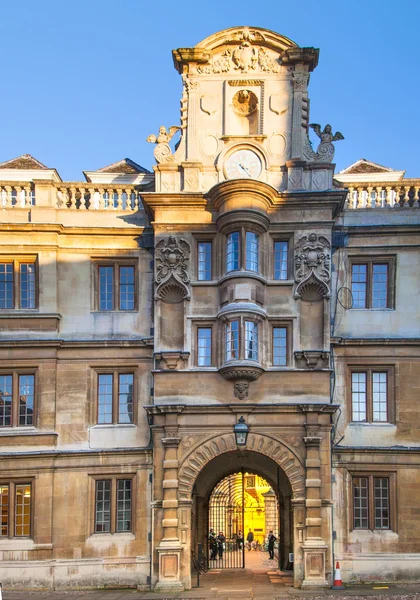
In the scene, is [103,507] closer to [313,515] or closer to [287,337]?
[313,515]

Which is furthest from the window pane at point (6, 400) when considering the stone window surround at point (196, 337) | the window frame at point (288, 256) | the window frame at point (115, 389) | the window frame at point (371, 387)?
the window frame at point (371, 387)

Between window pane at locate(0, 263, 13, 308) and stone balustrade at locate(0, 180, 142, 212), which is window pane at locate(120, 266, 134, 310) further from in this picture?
window pane at locate(0, 263, 13, 308)

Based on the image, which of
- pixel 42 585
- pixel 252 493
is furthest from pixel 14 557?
pixel 252 493

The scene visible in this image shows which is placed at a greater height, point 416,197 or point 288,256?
point 416,197

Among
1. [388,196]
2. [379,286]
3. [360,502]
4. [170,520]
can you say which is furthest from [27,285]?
[360,502]

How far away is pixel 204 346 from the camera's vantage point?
28.9m

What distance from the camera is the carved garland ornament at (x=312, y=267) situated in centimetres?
2876

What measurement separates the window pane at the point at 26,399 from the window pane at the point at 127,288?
12.7 feet

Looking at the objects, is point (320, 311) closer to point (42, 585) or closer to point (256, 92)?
point (256, 92)

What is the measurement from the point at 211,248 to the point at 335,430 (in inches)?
282

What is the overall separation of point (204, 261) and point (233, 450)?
623 centimetres

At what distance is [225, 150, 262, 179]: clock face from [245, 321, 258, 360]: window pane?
16.6ft

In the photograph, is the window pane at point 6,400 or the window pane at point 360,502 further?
the window pane at point 6,400

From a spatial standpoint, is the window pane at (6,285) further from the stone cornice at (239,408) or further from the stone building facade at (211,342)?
the stone cornice at (239,408)
